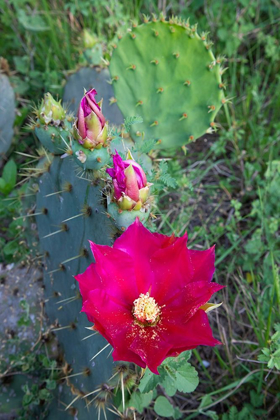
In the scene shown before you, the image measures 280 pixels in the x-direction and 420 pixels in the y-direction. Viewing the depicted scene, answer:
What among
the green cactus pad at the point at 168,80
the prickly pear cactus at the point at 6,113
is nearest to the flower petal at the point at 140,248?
the green cactus pad at the point at 168,80

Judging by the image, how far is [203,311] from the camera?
34.8 inches

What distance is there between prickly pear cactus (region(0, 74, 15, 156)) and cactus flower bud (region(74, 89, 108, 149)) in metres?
1.18

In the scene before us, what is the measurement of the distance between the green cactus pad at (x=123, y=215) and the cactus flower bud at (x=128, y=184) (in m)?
0.01

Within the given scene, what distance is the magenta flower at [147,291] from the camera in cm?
88

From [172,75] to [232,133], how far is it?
2.21ft

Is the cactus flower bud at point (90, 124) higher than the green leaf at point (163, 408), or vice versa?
the cactus flower bud at point (90, 124)

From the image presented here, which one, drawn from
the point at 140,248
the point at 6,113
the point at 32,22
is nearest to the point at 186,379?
the point at 140,248

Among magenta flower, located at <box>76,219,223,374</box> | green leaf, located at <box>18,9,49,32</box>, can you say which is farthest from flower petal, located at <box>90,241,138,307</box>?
green leaf, located at <box>18,9,49,32</box>

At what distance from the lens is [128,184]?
3.00 feet

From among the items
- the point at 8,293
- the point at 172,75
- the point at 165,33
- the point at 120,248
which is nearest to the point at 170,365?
the point at 120,248

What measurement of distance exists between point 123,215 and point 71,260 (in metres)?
0.43

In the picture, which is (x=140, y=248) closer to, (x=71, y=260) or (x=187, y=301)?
(x=187, y=301)

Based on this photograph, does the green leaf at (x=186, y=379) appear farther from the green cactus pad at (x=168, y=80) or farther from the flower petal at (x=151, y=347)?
the green cactus pad at (x=168, y=80)

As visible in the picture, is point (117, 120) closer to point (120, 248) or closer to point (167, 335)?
point (120, 248)
